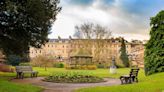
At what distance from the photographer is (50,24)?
3859 cm

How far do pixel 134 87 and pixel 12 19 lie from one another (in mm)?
17740

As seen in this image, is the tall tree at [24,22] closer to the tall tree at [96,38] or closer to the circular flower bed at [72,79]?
the circular flower bed at [72,79]

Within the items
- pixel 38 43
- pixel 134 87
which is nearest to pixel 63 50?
pixel 38 43

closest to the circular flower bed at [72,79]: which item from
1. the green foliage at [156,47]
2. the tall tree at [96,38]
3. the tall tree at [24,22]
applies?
the green foliage at [156,47]

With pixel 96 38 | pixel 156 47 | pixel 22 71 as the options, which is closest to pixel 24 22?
pixel 22 71

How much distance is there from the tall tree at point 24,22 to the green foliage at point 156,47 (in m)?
10.1

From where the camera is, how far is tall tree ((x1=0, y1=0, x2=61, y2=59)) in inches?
1273

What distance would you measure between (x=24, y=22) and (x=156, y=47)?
41.4ft

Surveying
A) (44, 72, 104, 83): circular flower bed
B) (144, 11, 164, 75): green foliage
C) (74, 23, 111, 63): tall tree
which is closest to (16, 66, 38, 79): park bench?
(44, 72, 104, 83): circular flower bed

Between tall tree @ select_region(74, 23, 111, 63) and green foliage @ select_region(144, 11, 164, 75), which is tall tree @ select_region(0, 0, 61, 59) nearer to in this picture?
green foliage @ select_region(144, 11, 164, 75)

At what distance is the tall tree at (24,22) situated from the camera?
3234cm

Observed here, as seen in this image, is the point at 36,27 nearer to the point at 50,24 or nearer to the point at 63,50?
the point at 50,24

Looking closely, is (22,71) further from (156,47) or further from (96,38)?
(96,38)

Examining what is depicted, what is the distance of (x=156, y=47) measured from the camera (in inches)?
1304
